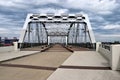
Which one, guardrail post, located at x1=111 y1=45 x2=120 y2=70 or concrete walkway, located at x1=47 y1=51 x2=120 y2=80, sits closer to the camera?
concrete walkway, located at x1=47 y1=51 x2=120 y2=80

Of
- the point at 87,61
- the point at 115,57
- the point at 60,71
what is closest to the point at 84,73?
the point at 60,71

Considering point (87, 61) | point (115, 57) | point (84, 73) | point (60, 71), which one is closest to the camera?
point (84, 73)

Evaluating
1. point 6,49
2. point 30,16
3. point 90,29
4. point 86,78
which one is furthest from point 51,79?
point 30,16

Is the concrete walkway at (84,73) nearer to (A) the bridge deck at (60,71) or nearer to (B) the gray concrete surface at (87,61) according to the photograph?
(A) the bridge deck at (60,71)

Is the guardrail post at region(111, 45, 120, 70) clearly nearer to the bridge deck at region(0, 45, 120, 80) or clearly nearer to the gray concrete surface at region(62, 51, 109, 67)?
the bridge deck at region(0, 45, 120, 80)

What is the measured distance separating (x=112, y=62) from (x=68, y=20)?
1723 inches

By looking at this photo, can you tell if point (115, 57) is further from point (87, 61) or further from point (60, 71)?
point (87, 61)

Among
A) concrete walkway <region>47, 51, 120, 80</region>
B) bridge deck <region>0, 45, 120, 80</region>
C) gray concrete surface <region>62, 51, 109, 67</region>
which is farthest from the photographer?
gray concrete surface <region>62, 51, 109, 67</region>

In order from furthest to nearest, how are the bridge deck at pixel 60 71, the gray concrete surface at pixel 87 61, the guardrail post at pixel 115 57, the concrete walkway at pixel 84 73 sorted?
the gray concrete surface at pixel 87 61 → the guardrail post at pixel 115 57 → the bridge deck at pixel 60 71 → the concrete walkway at pixel 84 73

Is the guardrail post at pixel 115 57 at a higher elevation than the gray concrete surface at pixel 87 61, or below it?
higher

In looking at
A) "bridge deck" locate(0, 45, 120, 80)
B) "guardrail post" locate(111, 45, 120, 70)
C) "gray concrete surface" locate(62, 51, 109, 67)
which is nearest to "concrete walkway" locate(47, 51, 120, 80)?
"bridge deck" locate(0, 45, 120, 80)

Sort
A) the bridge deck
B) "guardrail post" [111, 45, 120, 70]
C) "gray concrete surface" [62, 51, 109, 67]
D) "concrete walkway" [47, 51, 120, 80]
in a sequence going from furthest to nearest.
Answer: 1. "gray concrete surface" [62, 51, 109, 67]
2. "guardrail post" [111, 45, 120, 70]
3. the bridge deck
4. "concrete walkway" [47, 51, 120, 80]

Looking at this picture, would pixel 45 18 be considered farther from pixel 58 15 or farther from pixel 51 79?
pixel 51 79

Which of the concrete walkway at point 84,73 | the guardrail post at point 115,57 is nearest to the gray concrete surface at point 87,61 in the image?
the concrete walkway at point 84,73
